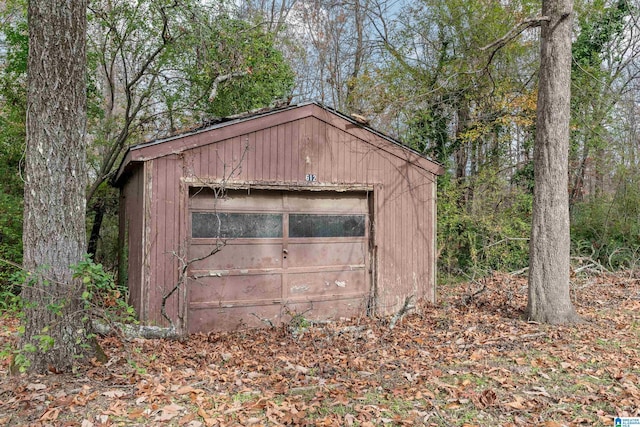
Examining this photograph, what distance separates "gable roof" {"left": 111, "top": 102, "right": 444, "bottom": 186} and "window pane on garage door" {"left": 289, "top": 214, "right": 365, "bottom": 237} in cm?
139

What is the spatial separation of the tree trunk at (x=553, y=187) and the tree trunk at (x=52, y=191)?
5803 mm

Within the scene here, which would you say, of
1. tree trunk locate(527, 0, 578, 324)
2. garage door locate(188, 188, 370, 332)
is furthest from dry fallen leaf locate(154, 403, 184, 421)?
tree trunk locate(527, 0, 578, 324)

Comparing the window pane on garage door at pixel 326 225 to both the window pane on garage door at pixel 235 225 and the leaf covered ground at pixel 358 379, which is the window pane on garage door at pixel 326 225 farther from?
the leaf covered ground at pixel 358 379

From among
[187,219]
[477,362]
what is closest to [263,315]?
[187,219]

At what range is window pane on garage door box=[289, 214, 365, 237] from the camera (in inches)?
285

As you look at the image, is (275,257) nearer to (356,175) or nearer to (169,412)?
(356,175)

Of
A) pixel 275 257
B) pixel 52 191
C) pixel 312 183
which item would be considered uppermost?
pixel 312 183

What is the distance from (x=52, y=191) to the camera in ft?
13.2

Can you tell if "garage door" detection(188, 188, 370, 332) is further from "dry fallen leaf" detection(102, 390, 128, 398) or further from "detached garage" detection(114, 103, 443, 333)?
"dry fallen leaf" detection(102, 390, 128, 398)

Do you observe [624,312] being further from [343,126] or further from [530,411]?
[343,126]

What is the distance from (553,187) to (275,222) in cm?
412

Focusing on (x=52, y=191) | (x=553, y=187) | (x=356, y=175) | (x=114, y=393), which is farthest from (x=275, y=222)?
(x=553, y=187)

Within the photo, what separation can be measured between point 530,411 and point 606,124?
12.1m

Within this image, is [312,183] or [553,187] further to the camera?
[312,183]
